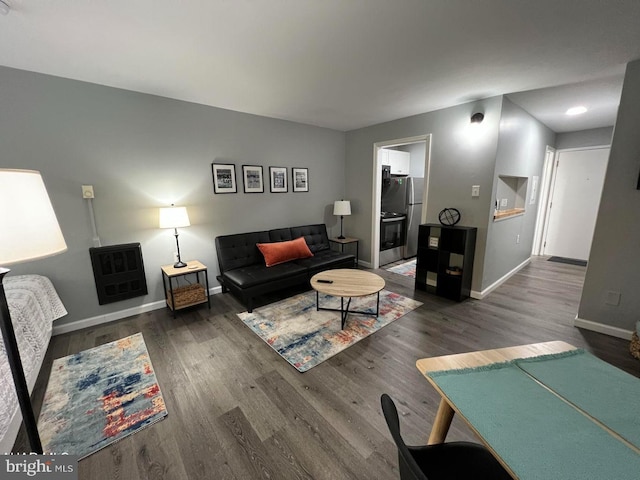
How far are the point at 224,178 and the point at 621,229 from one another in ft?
14.1

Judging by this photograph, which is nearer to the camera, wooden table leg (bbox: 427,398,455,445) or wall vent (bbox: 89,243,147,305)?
wooden table leg (bbox: 427,398,455,445)

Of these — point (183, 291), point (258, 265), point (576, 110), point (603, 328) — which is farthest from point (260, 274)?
point (576, 110)

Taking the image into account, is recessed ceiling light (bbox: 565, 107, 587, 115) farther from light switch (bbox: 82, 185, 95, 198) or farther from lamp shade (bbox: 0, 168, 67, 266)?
light switch (bbox: 82, 185, 95, 198)

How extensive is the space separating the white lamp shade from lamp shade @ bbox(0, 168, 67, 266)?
1.96 metres

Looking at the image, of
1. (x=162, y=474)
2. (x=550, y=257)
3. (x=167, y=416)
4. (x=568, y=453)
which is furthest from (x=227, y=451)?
(x=550, y=257)

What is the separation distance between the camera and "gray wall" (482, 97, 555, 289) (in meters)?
3.13

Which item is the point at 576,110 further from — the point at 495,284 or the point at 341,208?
the point at 341,208

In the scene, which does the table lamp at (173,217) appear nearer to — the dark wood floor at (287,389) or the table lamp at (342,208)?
the dark wood floor at (287,389)

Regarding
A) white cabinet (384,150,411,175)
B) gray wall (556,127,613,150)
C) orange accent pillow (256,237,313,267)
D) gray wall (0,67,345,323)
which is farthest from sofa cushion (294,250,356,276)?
gray wall (556,127,613,150)

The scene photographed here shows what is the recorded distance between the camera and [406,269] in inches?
180

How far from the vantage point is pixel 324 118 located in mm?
3865

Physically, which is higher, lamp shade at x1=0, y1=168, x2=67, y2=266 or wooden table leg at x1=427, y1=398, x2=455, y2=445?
lamp shade at x1=0, y1=168, x2=67, y2=266

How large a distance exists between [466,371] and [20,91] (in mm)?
3821

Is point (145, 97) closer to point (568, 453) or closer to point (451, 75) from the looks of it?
point (451, 75)
